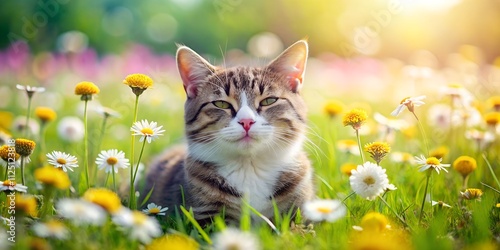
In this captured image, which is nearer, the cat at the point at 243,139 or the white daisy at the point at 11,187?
the white daisy at the point at 11,187

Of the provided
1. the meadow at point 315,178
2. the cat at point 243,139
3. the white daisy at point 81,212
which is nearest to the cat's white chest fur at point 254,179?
the cat at point 243,139

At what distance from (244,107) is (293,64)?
47 centimetres

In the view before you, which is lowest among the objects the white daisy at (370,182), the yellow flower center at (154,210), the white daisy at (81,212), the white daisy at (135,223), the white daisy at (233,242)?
the yellow flower center at (154,210)

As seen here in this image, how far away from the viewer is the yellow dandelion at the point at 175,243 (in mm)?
1381

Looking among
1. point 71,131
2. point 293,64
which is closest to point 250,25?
point 71,131

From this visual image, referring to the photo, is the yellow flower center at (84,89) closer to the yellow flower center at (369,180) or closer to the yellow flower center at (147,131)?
the yellow flower center at (147,131)

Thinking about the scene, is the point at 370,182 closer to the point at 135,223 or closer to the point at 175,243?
the point at 175,243

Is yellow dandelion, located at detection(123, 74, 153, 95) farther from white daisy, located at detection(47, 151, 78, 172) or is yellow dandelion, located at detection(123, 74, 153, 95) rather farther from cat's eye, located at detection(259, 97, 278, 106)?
cat's eye, located at detection(259, 97, 278, 106)

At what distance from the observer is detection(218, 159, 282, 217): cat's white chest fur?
2230 mm

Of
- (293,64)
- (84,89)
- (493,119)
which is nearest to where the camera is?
(84,89)

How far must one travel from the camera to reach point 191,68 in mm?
2525

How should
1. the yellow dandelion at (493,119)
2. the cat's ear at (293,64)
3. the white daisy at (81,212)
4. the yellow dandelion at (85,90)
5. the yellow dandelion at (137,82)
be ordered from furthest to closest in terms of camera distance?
the yellow dandelion at (493,119) → the cat's ear at (293,64) → the yellow dandelion at (85,90) → the yellow dandelion at (137,82) → the white daisy at (81,212)

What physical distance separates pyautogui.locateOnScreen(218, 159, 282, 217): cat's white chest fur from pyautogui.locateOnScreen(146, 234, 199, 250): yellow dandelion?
53 cm

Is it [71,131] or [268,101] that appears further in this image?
[71,131]
